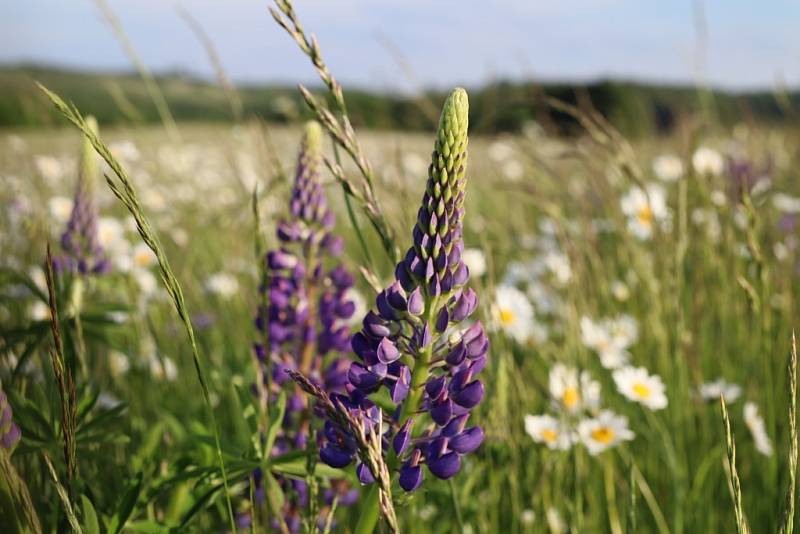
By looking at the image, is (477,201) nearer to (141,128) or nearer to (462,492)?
(141,128)

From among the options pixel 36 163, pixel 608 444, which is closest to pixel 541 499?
pixel 608 444

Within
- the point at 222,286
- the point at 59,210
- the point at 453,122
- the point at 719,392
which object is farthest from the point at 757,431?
the point at 59,210

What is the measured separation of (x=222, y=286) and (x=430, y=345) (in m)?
3.44

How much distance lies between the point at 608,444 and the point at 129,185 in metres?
1.69

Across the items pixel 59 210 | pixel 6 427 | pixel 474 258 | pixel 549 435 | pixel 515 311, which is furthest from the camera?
pixel 59 210

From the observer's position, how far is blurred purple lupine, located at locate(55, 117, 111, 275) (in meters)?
2.80

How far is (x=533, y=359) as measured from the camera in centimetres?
333

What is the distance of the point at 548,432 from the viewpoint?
7.73ft

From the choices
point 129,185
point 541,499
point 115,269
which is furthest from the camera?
point 115,269

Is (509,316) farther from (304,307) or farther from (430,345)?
(430,345)

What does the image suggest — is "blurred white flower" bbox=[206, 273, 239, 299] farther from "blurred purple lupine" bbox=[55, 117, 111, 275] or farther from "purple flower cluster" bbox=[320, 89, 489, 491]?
"purple flower cluster" bbox=[320, 89, 489, 491]

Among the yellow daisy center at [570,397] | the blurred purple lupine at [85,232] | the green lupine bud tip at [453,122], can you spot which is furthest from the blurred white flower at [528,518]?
the blurred purple lupine at [85,232]

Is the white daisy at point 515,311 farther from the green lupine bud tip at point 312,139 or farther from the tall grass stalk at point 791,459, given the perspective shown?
the tall grass stalk at point 791,459

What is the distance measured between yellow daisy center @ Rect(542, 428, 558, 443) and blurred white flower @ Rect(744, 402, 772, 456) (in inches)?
27.0
